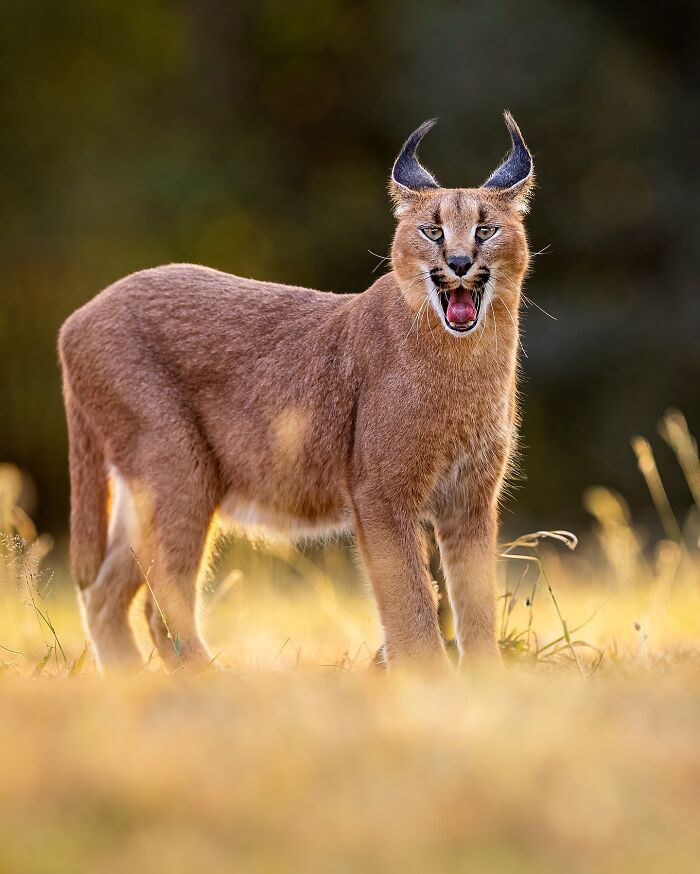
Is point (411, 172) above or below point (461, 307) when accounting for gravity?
above

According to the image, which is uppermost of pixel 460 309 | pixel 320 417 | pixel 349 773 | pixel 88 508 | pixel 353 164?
pixel 349 773

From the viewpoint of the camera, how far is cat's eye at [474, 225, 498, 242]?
4319 mm

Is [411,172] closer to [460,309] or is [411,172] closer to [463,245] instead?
[463,245]

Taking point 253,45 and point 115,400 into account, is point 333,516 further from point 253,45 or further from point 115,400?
point 253,45

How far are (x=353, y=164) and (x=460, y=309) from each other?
9661mm

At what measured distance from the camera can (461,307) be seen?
13.9 feet

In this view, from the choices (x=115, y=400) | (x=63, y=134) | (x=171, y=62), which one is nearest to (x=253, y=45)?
(x=171, y=62)

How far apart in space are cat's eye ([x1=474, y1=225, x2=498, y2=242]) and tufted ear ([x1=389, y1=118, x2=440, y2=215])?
0.34m

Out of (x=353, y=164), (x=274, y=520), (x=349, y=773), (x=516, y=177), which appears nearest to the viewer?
(x=349, y=773)

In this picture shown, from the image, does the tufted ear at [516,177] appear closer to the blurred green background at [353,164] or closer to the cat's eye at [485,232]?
the cat's eye at [485,232]

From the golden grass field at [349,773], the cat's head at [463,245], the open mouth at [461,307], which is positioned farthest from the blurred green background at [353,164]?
the golden grass field at [349,773]

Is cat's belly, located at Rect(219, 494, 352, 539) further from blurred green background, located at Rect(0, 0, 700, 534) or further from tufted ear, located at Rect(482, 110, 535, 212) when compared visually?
blurred green background, located at Rect(0, 0, 700, 534)

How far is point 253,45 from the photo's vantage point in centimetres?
1397

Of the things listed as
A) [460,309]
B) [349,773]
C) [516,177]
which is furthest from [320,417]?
[349,773]
